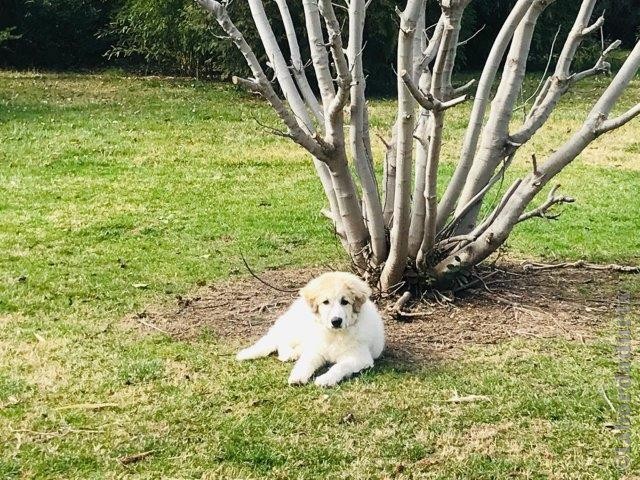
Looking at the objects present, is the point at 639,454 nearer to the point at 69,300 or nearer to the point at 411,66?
the point at 411,66

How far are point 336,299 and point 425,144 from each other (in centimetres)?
166

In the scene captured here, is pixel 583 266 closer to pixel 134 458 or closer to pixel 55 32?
pixel 134 458

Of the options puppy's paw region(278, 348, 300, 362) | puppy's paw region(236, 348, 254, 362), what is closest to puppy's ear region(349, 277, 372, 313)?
puppy's paw region(278, 348, 300, 362)

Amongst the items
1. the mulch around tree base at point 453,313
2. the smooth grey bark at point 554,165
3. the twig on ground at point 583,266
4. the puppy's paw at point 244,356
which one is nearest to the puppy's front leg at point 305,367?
the puppy's paw at point 244,356

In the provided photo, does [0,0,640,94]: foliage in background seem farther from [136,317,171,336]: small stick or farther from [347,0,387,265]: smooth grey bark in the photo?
[136,317,171,336]: small stick

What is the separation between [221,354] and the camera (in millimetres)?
5828

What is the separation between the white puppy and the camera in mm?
5301

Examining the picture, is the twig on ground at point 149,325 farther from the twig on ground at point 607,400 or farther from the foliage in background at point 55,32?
the foliage in background at point 55,32

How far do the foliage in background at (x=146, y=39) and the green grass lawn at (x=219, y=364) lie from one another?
7.69m

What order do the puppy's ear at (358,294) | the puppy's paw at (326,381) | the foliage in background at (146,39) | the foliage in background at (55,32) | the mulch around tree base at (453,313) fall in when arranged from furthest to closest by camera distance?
the foliage in background at (55,32), the foliage in background at (146,39), the mulch around tree base at (453,313), the puppy's ear at (358,294), the puppy's paw at (326,381)

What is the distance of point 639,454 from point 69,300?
167 inches

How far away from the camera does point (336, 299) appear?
→ 531cm

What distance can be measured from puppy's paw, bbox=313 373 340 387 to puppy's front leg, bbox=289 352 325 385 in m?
0.08

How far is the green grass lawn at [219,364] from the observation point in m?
4.46
